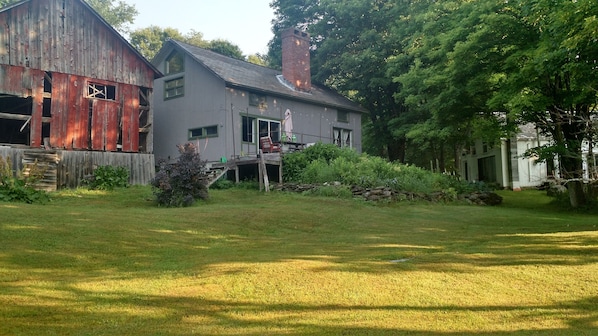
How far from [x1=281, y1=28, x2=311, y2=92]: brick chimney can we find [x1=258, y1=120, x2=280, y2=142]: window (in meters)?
3.32

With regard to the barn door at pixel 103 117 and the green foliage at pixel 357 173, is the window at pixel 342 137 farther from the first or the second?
the barn door at pixel 103 117

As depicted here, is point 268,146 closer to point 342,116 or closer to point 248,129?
point 248,129

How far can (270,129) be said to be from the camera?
25.2 metres

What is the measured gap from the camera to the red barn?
18672 millimetres

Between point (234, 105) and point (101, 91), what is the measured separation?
227 inches

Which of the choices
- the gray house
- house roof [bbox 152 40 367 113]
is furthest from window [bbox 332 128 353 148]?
house roof [bbox 152 40 367 113]

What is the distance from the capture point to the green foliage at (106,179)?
63.3 feet

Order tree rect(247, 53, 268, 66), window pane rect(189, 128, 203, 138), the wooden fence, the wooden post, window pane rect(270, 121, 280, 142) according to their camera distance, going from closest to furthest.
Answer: the wooden fence → the wooden post → window pane rect(189, 128, 203, 138) → window pane rect(270, 121, 280, 142) → tree rect(247, 53, 268, 66)

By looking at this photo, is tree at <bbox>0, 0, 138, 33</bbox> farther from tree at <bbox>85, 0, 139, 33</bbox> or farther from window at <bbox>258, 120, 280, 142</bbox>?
window at <bbox>258, 120, 280, 142</bbox>

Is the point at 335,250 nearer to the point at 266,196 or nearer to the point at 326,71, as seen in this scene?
the point at 266,196

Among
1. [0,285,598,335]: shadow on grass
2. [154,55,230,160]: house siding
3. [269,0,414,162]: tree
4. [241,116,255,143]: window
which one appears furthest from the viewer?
[269,0,414,162]: tree

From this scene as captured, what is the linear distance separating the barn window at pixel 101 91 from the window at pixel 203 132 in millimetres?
4267

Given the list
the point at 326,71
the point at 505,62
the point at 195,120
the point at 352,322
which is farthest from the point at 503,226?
the point at 326,71

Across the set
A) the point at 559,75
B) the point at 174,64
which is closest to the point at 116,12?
the point at 174,64
